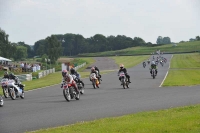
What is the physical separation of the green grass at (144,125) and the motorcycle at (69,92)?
275 inches

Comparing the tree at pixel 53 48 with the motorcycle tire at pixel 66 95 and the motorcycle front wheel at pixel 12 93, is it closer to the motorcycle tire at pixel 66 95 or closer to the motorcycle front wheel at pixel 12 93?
the motorcycle front wheel at pixel 12 93

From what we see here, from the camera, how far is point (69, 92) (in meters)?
19.8

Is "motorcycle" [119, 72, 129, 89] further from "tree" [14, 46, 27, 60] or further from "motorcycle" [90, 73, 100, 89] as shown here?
"tree" [14, 46, 27, 60]

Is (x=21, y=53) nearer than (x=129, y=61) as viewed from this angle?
No

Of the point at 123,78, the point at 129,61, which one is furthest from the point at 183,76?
the point at 129,61

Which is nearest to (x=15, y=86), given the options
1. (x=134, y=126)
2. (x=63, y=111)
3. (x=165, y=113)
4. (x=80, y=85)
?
(x=80, y=85)

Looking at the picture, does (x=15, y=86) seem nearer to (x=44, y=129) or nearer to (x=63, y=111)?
(x=63, y=111)

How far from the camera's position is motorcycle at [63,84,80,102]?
19.2m

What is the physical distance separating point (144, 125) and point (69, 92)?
31.2 ft

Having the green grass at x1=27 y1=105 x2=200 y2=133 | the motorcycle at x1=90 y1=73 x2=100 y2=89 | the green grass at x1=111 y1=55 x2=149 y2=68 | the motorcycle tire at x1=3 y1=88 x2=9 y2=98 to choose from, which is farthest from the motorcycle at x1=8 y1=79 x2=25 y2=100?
the green grass at x1=111 y1=55 x2=149 y2=68

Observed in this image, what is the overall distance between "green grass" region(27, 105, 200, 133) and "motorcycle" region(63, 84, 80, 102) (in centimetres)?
699

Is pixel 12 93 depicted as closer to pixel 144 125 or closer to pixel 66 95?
pixel 66 95

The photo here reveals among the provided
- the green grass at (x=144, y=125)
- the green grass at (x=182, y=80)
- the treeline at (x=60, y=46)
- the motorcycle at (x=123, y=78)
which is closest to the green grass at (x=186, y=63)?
the treeline at (x=60, y=46)

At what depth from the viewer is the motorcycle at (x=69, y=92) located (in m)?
19.2
